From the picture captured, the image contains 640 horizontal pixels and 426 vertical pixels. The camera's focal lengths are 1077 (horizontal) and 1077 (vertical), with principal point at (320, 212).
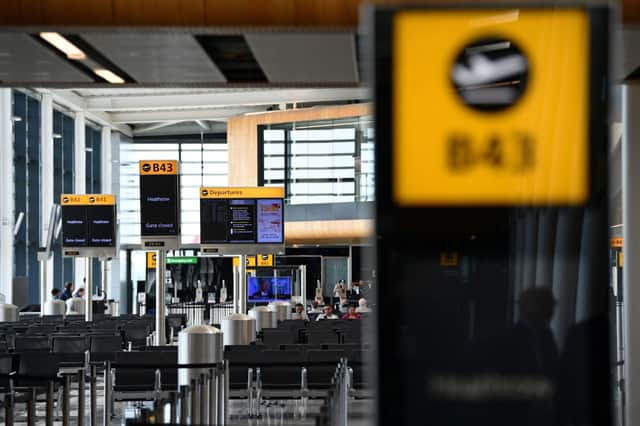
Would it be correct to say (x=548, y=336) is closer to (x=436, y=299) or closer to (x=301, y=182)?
(x=436, y=299)

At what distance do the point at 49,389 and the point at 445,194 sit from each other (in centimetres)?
703

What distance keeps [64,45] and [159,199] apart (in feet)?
40.4

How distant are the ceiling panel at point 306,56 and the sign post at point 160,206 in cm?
1089

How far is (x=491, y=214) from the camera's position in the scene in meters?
3.21

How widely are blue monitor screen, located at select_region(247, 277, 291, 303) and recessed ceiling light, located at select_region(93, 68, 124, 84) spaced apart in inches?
1165

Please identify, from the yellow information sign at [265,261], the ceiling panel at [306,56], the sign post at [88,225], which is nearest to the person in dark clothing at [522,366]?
the ceiling panel at [306,56]

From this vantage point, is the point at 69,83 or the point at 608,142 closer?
the point at 608,142

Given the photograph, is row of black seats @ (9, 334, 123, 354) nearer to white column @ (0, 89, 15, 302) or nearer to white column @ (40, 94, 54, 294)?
white column @ (0, 89, 15, 302)

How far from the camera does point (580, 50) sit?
326 centimetres

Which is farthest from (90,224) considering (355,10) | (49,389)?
(355,10)

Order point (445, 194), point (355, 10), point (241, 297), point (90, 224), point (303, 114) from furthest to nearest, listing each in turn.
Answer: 1. point (303, 114)
2. point (90, 224)
3. point (241, 297)
4. point (355, 10)
5. point (445, 194)

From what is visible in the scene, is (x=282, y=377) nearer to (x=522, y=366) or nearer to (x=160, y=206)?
(x=160, y=206)

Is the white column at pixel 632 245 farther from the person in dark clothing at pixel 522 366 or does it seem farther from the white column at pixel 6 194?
the white column at pixel 6 194

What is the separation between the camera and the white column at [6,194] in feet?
122
